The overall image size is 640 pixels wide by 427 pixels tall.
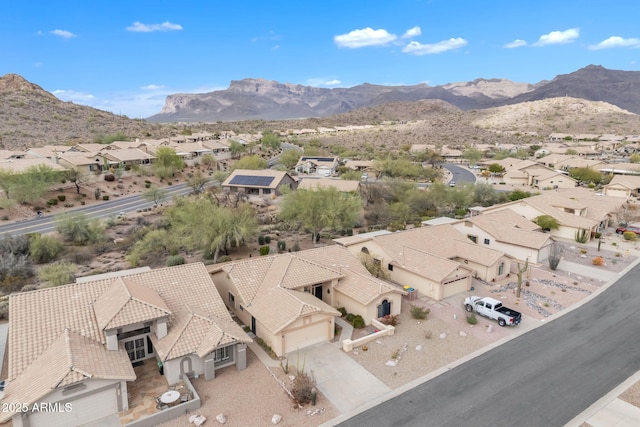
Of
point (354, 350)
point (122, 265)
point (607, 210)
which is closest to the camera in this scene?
point (354, 350)

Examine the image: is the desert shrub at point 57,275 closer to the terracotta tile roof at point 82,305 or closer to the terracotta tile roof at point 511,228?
the terracotta tile roof at point 82,305

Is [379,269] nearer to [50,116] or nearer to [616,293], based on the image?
[616,293]

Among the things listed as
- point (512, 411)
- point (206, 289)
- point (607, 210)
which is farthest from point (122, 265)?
point (607, 210)

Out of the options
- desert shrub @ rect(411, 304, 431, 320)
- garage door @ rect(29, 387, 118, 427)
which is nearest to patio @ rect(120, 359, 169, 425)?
garage door @ rect(29, 387, 118, 427)

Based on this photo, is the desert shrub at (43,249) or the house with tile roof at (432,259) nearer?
the house with tile roof at (432,259)

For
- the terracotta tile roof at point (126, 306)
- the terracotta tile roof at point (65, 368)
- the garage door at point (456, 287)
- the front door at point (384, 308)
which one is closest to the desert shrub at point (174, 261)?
the terracotta tile roof at point (126, 306)
